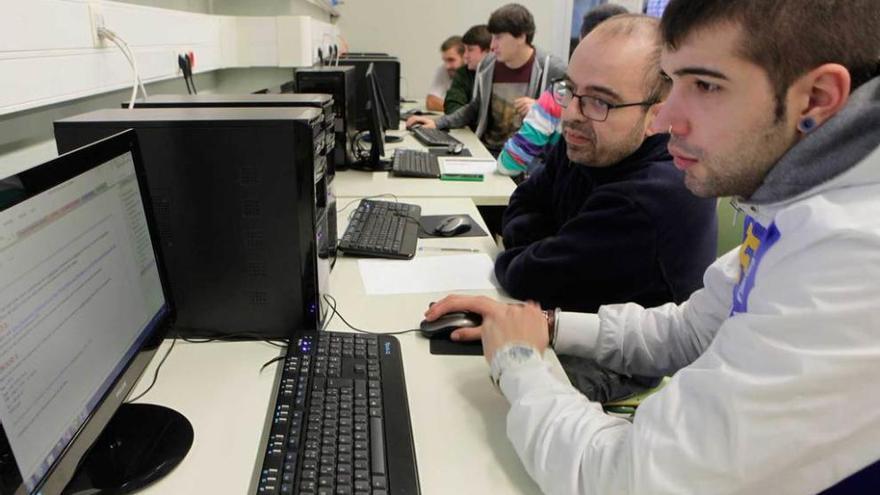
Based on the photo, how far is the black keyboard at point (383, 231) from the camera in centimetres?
137

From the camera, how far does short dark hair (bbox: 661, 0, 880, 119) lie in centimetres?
62

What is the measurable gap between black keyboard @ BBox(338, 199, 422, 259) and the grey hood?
0.87m

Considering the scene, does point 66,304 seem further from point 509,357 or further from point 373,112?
point 373,112

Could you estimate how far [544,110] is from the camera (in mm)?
2232

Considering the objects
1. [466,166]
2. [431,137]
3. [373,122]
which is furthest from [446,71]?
[373,122]

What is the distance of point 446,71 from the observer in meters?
4.66

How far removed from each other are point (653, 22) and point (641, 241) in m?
0.46

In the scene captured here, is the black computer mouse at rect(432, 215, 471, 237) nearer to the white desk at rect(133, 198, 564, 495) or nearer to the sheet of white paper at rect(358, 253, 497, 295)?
the sheet of white paper at rect(358, 253, 497, 295)

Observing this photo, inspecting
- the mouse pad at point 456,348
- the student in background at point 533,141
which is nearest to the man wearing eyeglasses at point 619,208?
the mouse pad at point 456,348

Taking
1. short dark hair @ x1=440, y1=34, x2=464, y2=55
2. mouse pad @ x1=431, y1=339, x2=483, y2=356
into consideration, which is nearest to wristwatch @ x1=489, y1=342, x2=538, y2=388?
mouse pad @ x1=431, y1=339, x2=483, y2=356

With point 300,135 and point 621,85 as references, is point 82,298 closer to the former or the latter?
point 300,135

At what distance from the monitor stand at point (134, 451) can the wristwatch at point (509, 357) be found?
1.42 ft

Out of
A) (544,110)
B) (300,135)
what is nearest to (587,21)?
(544,110)

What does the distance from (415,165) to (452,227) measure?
2.42ft
